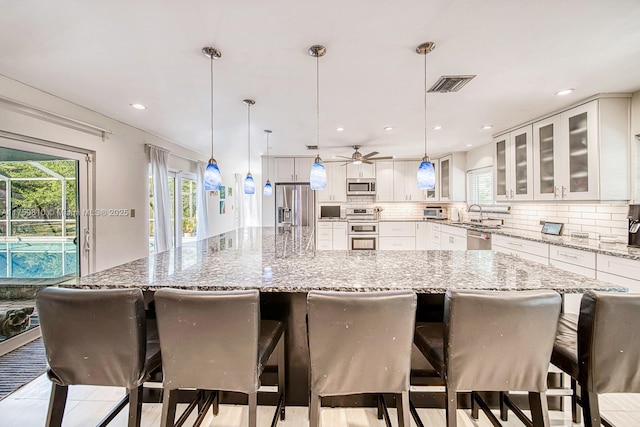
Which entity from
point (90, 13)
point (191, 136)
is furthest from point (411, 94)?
point (191, 136)

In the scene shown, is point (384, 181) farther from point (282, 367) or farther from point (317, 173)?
point (282, 367)

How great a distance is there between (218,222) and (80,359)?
5.83 meters

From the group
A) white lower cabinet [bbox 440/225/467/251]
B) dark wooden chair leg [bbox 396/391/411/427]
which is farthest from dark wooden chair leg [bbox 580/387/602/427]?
white lower cabinet [bbox 440/225/467/251]

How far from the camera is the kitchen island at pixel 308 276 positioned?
1351 mm

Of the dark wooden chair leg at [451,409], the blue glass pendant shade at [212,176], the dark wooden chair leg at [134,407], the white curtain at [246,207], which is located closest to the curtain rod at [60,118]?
the blue glass pendant shade at [212,176]

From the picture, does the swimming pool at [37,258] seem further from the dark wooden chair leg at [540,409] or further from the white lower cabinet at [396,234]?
the white lower cabinet at [396,234]

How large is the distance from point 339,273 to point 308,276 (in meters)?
0.17

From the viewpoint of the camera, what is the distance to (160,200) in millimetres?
4281

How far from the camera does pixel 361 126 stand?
3861 millimetres

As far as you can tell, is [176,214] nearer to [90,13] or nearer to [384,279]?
[90,13]

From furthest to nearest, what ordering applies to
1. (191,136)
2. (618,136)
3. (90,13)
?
(191,136), (618,136), (90,13)

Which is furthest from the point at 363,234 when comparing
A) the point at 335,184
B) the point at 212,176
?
the point at 212,176

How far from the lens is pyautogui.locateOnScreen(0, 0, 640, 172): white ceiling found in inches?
61.7

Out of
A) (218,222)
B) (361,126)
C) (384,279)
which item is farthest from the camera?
(218,222)
